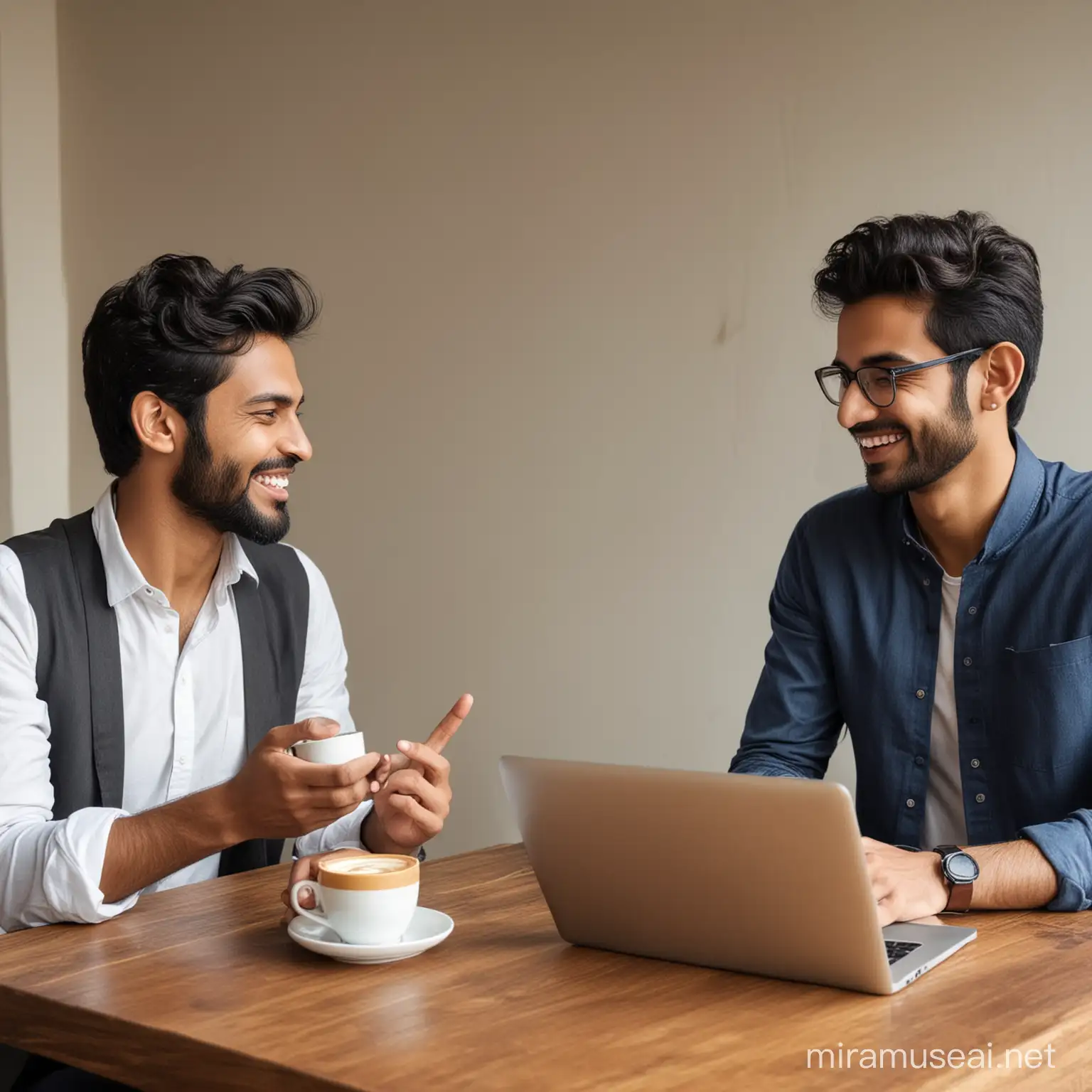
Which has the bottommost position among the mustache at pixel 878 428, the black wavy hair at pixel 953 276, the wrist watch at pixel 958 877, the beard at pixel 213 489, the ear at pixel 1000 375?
the wrist watch at pixel 958 877

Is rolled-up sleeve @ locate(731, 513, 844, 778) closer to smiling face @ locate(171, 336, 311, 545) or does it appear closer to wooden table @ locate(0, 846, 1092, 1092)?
wooden table @ locate(0, 846, 1092, 1092)

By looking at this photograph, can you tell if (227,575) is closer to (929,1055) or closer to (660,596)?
(660,596)

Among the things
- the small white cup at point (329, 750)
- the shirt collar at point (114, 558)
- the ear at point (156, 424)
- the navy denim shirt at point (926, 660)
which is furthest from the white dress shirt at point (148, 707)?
the navy denim shirt at point (926, 660)

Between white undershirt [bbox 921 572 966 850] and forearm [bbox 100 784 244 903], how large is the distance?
1023 millimetres

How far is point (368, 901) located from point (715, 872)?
1.12ft

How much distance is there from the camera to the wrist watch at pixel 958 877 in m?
1.42

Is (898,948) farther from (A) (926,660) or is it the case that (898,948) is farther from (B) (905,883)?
(A) (926,660)

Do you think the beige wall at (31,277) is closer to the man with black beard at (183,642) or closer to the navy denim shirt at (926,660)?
the man with black beard at (183,642)

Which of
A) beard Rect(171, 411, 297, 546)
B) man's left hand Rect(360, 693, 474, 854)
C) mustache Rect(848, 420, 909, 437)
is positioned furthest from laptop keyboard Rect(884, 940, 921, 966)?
beard Rect(171, 411, 297, 546)

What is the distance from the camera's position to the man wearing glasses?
1830mm

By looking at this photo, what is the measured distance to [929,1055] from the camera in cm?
100

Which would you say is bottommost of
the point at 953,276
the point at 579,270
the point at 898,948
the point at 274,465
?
the point at 898,948

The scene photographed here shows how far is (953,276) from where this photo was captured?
193 cm

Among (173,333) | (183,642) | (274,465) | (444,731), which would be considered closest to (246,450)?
(274,465)
